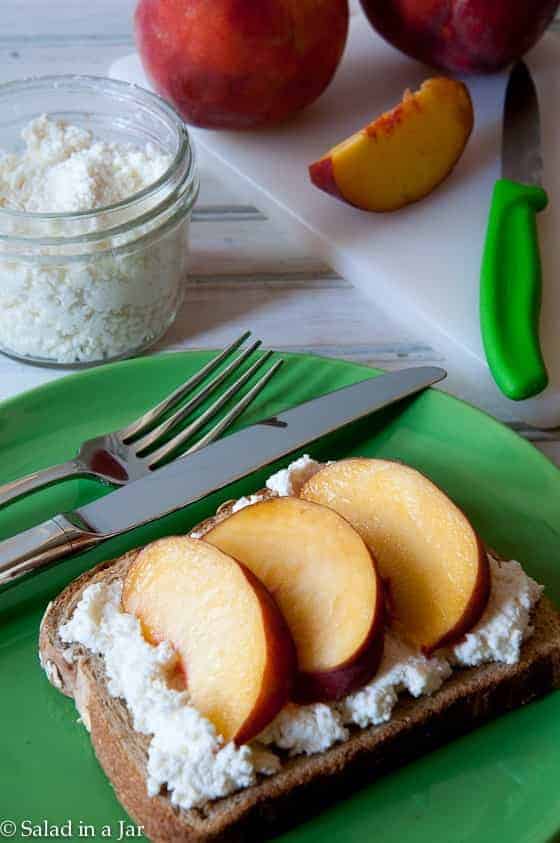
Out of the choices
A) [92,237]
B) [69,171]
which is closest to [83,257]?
[92,237]

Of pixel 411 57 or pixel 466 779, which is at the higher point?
pixel 411 57

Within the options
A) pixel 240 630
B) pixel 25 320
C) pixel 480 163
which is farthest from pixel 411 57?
pixel 240 630

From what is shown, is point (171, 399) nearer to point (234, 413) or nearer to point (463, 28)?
point (234, 413)

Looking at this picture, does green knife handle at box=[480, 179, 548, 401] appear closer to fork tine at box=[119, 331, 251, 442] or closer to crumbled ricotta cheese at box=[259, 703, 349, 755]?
fork tine at box=[119, 331, 251, 442]

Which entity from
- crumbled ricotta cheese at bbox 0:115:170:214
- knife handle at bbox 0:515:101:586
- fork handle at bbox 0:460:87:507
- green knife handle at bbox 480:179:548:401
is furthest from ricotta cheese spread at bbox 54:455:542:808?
crumbled ricotta cheese at bbox 0:115:170:214

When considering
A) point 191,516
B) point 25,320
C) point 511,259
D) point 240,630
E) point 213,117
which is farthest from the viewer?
point 213,117

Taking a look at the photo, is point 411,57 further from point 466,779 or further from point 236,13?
point 466,779
